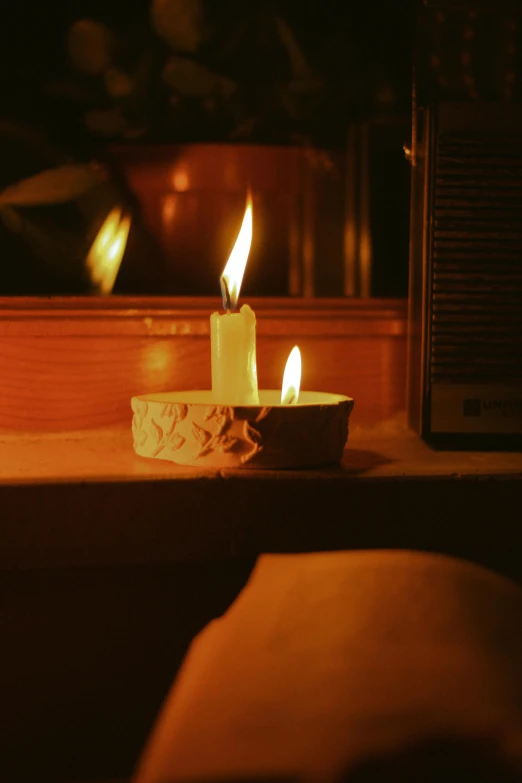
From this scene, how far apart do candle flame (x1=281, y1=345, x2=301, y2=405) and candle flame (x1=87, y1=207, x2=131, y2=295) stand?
0.78ft

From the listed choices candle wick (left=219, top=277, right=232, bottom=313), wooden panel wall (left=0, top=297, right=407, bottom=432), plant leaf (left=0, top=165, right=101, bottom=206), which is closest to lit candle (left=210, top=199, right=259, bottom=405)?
candle wick (left=219, top=277, right=232, bottom=313)

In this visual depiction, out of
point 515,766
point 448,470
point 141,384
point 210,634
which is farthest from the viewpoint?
point 141,384

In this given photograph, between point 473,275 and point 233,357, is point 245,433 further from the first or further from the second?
point 473,275

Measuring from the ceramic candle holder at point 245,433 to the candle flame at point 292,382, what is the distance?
5cm

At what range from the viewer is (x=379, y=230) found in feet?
2.63

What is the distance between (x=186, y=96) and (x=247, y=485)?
0.43 m

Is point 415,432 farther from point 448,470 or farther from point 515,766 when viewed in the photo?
point 515,766

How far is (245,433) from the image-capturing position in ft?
1.72

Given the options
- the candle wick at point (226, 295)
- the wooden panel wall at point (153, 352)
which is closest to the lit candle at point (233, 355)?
the candle wick at point (226, 295)

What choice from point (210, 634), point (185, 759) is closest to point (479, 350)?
point (210, 634)

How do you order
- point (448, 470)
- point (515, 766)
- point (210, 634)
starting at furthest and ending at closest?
point (448, 470) → point (210, 634) → point (515, 766)

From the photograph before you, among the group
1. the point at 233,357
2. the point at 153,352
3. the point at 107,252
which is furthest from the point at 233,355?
the point at 107,252

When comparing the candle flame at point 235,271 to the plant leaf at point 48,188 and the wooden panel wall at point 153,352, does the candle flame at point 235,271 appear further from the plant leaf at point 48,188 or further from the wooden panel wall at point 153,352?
the plant leaf at point 48,188

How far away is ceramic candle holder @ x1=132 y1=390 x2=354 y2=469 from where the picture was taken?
522 mm
